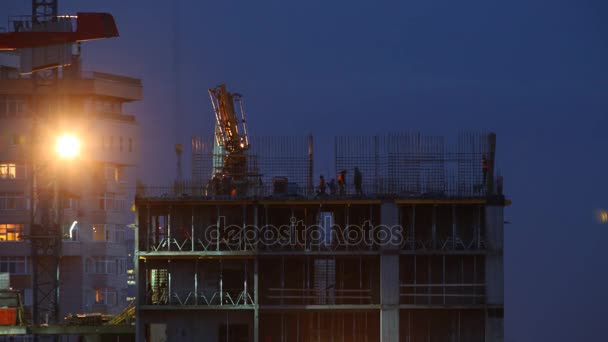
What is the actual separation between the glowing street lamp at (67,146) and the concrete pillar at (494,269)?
76.3 meters

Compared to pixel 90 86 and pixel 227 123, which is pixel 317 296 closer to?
pixel 227 123

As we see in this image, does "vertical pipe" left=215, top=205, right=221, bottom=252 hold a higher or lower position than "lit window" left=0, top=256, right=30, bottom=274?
higher

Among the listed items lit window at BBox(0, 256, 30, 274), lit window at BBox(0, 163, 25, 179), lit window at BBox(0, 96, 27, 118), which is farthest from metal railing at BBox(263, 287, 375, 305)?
lit window at BBox(0, 96, 27, 118)

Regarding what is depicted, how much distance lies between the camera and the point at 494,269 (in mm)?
108500

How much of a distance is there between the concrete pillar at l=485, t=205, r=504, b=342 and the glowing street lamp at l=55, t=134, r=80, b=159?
7633 centimetres

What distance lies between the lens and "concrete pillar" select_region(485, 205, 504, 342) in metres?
108

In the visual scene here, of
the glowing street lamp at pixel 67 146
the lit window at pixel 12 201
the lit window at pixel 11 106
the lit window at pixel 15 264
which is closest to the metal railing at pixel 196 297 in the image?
the glowing street lamp at pixel 67 146

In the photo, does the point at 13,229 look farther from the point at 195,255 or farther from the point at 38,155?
the point at 195,255

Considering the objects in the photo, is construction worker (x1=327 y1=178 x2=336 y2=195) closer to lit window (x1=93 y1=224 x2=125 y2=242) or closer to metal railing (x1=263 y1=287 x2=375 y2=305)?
metal railing (x1=263 y1=287 x2=375 y2=305)

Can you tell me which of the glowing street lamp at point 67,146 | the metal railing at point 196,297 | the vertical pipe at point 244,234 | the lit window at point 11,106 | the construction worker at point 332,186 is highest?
the lit window at point 11,106

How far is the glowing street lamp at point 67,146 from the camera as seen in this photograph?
175625 mm

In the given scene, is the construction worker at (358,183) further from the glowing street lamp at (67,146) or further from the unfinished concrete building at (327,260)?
the glowing street lamp at (67,146)

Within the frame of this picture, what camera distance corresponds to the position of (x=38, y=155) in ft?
521

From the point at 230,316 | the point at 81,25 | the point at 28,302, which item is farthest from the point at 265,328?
the point at 28,302
